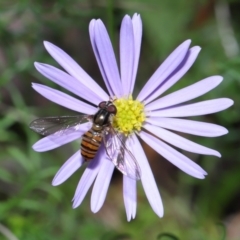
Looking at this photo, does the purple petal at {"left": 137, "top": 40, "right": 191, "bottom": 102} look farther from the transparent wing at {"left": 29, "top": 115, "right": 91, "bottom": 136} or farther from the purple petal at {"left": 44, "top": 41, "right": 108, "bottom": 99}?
the transparent wing at {"left": 29, "top": 115, "right": 91, "bottom": 136}

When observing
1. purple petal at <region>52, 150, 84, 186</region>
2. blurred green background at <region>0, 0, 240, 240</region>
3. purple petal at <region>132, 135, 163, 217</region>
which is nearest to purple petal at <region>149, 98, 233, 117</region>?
purple petal at <region>132, 135, 163, 217</region>

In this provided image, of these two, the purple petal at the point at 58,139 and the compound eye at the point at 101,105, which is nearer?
the purple petal at the point at 58,139

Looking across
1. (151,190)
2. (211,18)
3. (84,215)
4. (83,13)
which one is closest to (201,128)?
(151,190)

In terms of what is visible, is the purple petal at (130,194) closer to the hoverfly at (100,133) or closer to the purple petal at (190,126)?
the hoverfly at (100,133)

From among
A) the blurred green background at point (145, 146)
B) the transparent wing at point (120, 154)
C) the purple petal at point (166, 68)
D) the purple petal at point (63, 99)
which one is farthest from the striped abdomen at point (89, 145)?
the blurred green background at point (145, 146)

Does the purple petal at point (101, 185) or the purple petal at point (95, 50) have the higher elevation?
the purple petal at point (95, 50)
